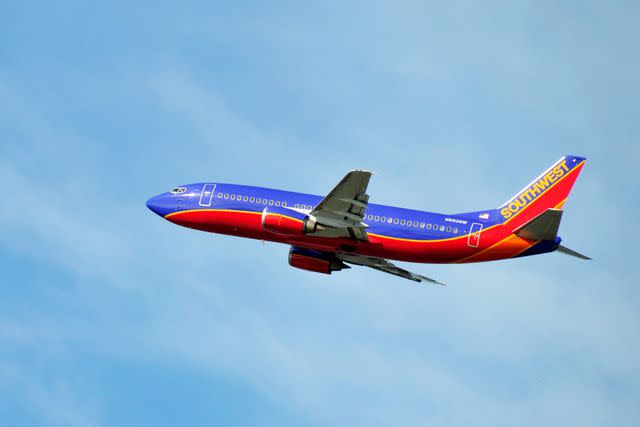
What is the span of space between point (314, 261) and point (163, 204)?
12.8m

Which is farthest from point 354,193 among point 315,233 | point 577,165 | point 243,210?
point 577,165

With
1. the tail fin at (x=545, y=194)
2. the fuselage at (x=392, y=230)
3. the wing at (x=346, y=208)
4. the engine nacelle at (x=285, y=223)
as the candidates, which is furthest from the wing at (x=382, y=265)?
the tail fin at (x=545, y=194)

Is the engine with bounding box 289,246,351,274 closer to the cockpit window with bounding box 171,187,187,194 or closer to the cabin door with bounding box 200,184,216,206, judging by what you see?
the cabin door with bounding box 200,184,216,206

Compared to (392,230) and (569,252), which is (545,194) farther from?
(392,230)

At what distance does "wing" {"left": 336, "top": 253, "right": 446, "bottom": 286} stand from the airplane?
0.45 metres

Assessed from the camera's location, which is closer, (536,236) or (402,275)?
(536,236)

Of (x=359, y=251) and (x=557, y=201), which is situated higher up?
(x=557, y=201)

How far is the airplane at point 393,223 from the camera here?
7425 cm

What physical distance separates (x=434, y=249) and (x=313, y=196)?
33.0 ft

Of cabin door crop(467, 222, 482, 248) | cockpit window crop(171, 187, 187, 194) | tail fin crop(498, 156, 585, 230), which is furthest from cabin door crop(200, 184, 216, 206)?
tail fin crop(498, 156, 585, 230)

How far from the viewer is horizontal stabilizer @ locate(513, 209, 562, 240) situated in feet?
238

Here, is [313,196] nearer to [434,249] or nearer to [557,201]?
[434,249]

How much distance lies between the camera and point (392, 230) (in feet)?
253

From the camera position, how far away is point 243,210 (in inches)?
3152
